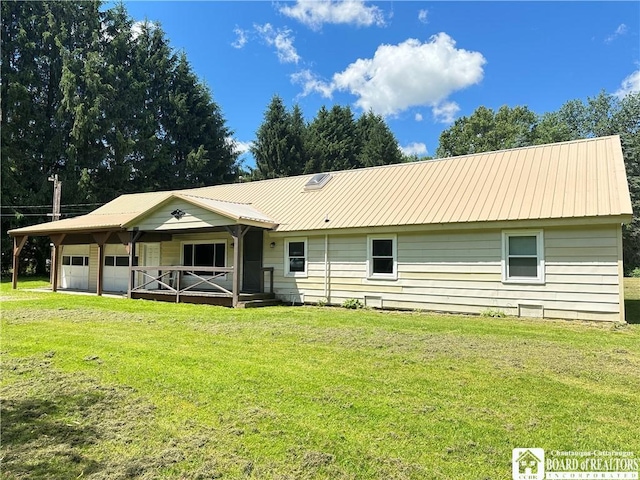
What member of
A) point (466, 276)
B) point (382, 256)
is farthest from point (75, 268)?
point (466, 276)

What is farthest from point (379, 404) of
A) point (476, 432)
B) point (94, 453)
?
point (94, 453)

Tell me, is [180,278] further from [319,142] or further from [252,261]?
[319,142]

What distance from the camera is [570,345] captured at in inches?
276

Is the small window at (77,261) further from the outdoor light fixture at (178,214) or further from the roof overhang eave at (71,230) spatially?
the outdoor light fixture at (178,214)

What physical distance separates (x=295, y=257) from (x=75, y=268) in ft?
39.0

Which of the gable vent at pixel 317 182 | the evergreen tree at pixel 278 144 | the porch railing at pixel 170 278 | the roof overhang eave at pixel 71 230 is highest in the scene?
the evergreen tree at pixel 278 144

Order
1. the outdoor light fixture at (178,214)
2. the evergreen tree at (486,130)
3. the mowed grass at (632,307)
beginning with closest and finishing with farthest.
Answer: the mowed grass at (632,307), the outdoor light fixture at (178,214), the evergreen tree at (486,130)

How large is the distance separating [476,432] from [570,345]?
4.47 m

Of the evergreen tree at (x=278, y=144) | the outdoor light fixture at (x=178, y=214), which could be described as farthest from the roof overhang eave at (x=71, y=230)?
the evergreen tree at (x=278, y=144)

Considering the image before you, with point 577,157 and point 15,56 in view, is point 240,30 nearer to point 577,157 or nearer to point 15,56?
point 577,157

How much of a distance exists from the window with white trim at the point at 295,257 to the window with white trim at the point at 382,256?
232cm

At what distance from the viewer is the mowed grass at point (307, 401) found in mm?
3133

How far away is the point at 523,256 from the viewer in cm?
1052

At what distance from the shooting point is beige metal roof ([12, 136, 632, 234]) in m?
10.2
